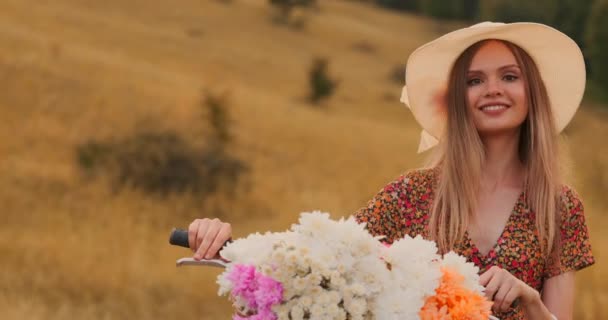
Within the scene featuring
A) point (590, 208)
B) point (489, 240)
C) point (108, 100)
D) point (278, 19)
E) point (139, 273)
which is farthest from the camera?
point (278, 19)

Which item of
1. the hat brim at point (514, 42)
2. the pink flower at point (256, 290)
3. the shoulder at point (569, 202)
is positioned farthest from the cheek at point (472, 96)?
the pink flower at point (256, 290)

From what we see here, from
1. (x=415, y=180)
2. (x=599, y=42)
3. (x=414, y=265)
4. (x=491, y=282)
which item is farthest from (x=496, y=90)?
(x=599, y=42)

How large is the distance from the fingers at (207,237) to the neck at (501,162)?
1178 millimetres

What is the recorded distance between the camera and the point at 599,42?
52.1 m

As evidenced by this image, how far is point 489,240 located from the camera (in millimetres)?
3488

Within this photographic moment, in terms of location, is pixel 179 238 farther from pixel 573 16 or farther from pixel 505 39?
pixel 573 16

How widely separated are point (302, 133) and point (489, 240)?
25124 millimetres

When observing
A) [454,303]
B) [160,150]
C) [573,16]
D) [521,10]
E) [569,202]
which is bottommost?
[454,303]

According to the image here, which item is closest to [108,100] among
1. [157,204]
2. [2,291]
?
[157,204]

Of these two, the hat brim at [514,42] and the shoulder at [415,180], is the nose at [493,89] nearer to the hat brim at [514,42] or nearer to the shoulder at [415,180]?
the hat brim at [514,42]

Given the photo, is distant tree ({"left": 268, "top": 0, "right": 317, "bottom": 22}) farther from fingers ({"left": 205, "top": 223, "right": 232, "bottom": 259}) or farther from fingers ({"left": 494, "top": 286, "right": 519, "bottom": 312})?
fingers ({"left": 494, "top": 286, "right": 519, "bottom": 312})

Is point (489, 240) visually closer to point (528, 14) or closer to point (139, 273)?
point (139, 273)

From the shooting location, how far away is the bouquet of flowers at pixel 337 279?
2430 millimetres

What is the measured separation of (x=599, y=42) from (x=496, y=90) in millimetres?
51440
